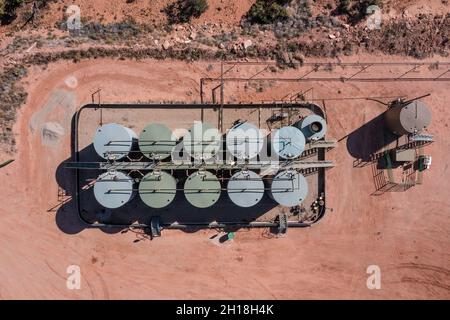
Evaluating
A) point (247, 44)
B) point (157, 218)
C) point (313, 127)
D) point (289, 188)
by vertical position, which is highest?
point (247, 44)

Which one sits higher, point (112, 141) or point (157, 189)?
point (112, 141)

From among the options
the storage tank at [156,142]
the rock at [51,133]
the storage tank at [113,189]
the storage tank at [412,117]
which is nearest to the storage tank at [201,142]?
Answer: the storage tank at [156,142]

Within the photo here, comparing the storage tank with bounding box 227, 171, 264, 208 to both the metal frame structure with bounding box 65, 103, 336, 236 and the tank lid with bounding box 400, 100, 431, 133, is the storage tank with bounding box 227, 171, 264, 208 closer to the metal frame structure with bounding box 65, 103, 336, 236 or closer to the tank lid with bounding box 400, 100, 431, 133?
the metal frame structure with bounding box 65, 103, 336, 236

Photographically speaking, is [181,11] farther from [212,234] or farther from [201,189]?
[212,234]

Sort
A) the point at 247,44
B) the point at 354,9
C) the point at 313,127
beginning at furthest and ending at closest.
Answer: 1. the point at 354,9
2. the point at 247,44
3. the point at 313,127

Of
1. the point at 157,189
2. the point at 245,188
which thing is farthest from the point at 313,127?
the point at 157,189

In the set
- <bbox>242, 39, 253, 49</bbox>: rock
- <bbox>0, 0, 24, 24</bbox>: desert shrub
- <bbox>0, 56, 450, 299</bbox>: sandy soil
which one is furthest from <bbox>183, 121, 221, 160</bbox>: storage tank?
<bbox>0, 0, 24, 24</bbox>: desert shrub

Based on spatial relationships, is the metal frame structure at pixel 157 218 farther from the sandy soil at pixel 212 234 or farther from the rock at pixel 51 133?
the rock at pixel 51 133
